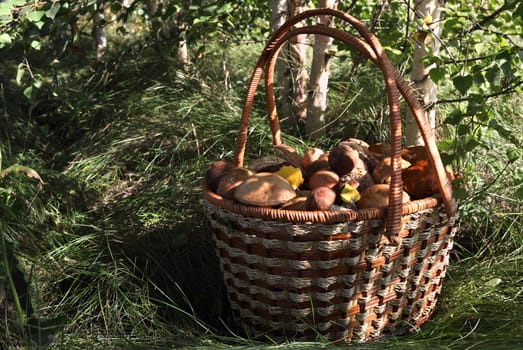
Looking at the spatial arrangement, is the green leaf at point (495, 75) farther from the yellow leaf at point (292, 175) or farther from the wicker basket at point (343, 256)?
the yellow leaf at point (292, 175)

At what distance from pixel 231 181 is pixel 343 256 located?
0.39 metres

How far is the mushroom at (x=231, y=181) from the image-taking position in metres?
1.75

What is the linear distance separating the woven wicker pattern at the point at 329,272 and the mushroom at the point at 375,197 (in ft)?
0.21

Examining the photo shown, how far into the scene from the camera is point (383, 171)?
1839 mm

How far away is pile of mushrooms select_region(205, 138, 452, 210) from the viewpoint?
1652 millimetres

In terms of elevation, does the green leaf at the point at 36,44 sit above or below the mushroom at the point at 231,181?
above

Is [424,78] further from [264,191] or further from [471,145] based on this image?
[264,191]

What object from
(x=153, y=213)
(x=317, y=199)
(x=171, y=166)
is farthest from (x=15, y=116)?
(x=317, y=199)

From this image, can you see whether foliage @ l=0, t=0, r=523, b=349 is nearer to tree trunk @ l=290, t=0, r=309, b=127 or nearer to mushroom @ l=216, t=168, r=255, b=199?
tree trunk @ l=290, t=0, r=309, b=127

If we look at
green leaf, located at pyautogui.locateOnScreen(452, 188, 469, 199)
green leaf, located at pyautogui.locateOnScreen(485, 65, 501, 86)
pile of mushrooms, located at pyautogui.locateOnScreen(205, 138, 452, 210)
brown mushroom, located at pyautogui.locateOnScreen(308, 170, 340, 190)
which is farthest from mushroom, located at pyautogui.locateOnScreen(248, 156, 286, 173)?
green leaf, located at pyautogui.locateOnScreen(485, 65, 501, 86)

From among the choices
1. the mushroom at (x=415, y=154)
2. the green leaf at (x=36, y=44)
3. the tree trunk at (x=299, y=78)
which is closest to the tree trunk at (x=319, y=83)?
the tree trunk at (x=299, y=78)

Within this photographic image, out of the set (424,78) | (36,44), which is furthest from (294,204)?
(36,44)

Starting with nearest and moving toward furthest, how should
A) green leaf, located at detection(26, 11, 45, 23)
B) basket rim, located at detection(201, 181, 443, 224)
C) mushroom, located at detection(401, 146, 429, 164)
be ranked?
basket rim, located at detection(201, 181, 443, 224) → mushroom, located at detection(401, 146, 429, 164) → green leaf, located at detection(26, 11, 45, 23)

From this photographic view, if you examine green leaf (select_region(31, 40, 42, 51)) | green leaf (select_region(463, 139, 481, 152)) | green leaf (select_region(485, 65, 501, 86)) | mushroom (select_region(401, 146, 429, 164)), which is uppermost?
green leaf (select_region(31, 40, 42, 51))
